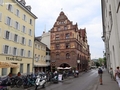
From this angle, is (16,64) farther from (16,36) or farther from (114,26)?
(114,26)

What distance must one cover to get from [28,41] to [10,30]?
6420 millimetres

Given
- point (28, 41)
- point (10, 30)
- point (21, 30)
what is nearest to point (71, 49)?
point (28, 41)

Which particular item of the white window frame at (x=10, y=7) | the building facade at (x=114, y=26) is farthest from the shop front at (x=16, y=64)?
the building facade at (x=114, y=26)

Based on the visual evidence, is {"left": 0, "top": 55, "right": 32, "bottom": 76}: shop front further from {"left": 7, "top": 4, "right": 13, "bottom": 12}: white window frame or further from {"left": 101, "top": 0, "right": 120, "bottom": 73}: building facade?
{"left": 101, "top": 0, "right": 120, "bottom": 73}: building facade

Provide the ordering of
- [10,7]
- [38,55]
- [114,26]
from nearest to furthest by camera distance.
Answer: [114,26], [10,7], [38,55]

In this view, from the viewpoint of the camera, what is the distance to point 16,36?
25516 millimetres

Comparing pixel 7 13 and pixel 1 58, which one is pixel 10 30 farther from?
pixel 1 58

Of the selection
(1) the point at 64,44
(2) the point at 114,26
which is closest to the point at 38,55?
(1) the point at 64,44

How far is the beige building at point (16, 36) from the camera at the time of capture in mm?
21763

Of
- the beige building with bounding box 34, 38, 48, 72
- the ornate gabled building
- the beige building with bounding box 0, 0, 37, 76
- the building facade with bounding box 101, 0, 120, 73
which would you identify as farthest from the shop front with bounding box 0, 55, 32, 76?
the building facade with bounding box 101, 0, 120, 73

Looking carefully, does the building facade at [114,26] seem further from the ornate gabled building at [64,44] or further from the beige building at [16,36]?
the ornate gabled building at [64,44]

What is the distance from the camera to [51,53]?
4269 cm

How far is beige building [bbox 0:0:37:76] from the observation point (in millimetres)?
21763

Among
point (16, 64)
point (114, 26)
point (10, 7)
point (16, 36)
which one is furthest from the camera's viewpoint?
point (16, 36)
